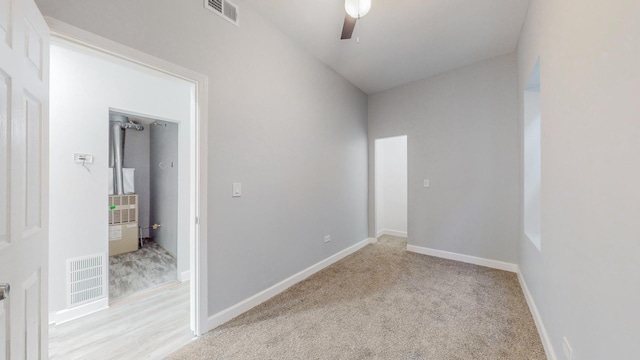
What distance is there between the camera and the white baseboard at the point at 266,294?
195cm

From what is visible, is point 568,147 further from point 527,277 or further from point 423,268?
point 423,268

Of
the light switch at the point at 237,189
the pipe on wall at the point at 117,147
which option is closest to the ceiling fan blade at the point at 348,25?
the light switch at the point at 237,189

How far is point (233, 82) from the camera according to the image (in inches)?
81.7

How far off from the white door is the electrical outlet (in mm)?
2543

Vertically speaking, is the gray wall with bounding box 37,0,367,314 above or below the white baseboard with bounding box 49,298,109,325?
above

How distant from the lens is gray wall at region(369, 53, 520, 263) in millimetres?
3021

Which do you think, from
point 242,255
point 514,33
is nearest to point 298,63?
point 242,255

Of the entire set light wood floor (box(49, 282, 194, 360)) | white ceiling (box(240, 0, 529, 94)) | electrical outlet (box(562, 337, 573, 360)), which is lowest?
light wood floor (box(49, 282, 194, 360))

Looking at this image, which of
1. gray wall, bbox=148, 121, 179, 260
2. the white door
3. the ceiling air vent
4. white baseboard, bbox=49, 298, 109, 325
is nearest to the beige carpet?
the white door

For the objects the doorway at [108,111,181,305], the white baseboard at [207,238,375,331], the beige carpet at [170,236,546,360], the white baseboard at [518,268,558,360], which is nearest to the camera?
the white baseboard at [518,268,558,360]

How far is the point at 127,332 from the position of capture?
1.91 m

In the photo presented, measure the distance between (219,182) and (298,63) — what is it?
5.84ft

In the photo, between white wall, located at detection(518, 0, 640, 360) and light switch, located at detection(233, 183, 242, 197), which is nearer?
white wall, located at detection(518, 0, 640, 360)

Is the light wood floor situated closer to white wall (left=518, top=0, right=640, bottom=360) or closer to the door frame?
the door frame
